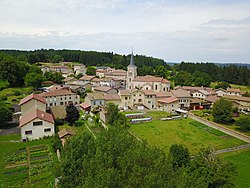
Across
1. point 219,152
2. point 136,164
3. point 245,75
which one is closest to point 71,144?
point 136,164

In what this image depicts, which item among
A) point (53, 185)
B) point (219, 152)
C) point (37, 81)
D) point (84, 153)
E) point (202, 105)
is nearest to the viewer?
point (84, 153)

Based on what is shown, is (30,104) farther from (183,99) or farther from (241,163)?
(241,163)

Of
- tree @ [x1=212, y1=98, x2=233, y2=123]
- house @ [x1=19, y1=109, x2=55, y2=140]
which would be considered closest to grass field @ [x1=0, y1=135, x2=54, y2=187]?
house @ [x1=19, y1=109, x2=55, y2=140]

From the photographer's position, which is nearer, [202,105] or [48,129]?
[48,129]

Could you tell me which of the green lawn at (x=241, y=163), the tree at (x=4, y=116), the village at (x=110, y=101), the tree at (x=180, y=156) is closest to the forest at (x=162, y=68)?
the village at (x=110, y=101)

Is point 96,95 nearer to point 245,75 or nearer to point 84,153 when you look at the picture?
point 84,153

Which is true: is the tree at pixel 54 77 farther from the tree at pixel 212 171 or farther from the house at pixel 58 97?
the tree at pixel 212 171
